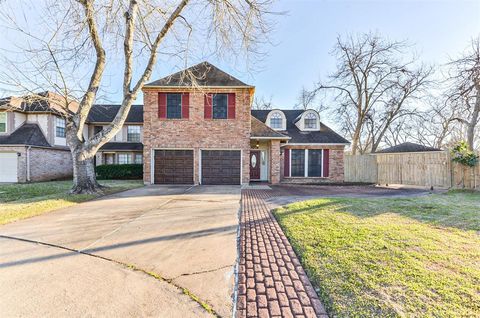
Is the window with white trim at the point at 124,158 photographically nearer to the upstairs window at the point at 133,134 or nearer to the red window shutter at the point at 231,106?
the upstairs window at the point at 133,134

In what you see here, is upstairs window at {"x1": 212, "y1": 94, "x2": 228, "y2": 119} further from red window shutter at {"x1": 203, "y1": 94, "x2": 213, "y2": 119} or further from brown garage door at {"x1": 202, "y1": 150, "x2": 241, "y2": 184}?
brown garage door at {"x1": 202, "y1": 150, "x2": 241, "y2": 184}

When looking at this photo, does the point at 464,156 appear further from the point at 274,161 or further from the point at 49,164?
the point at 49,164

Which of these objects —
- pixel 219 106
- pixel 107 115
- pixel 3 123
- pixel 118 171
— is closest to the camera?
pixel 219 106

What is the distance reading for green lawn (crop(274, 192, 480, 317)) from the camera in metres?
2.21

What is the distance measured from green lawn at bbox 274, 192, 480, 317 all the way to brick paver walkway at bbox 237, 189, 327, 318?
0.50 ft

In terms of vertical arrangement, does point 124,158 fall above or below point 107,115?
below

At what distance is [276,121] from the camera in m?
16.3

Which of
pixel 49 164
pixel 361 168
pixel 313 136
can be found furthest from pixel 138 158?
pixel 361 168

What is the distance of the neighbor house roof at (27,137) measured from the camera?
15.0 metres

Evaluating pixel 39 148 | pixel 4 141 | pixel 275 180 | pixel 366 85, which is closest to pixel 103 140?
pixel 275 180

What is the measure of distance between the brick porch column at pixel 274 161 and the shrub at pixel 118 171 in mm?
10686

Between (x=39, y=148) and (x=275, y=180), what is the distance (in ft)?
53.8

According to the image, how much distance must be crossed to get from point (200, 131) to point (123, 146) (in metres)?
10.2

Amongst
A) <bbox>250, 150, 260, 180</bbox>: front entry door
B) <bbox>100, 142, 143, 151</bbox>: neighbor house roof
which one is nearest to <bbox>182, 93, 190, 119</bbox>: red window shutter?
<bbox>250, 150, 260, 180</bbox>: front entry door
